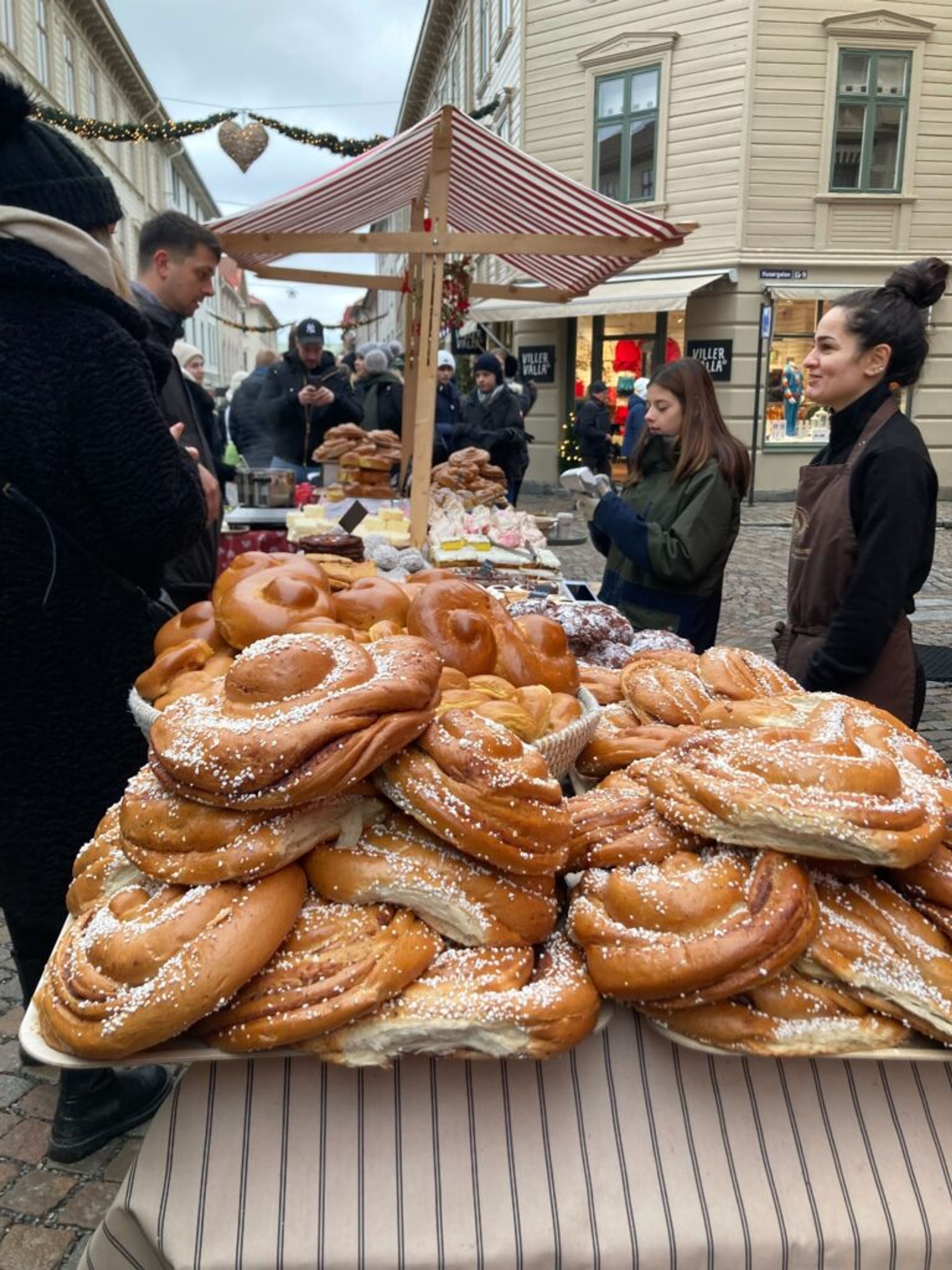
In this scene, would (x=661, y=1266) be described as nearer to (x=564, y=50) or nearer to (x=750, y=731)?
(x=750, y=731)

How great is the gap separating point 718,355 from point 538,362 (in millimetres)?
3562

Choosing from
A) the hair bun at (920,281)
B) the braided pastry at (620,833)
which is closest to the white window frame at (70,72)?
the hair bun at (920,281)

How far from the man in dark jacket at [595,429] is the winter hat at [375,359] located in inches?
176

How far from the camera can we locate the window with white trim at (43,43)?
2094 centimetres

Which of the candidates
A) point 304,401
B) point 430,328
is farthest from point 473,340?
point 430,328

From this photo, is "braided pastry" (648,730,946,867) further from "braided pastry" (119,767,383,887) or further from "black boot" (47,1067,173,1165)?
"black boot" (47,1067,173,1165)

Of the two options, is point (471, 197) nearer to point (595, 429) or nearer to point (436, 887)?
point (436, 887)

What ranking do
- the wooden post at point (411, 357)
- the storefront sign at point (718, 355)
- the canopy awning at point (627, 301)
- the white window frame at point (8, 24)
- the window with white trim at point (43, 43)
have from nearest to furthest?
1. the wooden post at point (411, 357)
2. the canopy awning at point (627, 301)
3. the storefront sign at point (718, 355)
4. the white window frame at point (8, 24)
5. the window with white trim at point (43, 43)

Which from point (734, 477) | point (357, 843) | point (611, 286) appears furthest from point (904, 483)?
point (611, 286)

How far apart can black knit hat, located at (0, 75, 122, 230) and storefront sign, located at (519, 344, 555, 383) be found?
1520 cm

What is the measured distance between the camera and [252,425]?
776cm

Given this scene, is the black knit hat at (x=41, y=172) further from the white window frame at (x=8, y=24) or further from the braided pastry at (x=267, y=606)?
the white window frame at (x=8, y=24)

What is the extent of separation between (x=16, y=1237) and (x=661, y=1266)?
1661 mm

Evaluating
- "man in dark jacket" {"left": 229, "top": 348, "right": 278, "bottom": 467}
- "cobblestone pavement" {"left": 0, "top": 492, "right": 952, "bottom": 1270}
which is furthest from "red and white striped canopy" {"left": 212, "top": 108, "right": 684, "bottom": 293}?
"cobblestone pavement" {"left": 0, "top": 492, "right": 952, "bottom": 1270}
